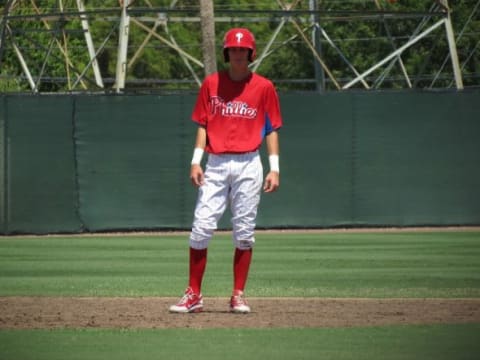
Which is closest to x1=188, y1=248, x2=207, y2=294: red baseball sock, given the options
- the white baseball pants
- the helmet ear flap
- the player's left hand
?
the white baseball pants

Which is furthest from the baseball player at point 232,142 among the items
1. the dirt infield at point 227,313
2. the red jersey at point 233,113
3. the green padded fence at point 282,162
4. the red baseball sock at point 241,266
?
the green padded fence at point 282,162

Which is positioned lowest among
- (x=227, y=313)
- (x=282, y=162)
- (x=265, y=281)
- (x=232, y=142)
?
(x=265, y=281)

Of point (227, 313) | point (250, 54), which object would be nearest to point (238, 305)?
point (227, 313)

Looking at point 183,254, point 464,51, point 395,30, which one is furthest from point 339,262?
point 395,30

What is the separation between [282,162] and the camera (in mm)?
21484

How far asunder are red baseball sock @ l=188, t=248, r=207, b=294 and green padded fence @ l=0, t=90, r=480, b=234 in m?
11.3

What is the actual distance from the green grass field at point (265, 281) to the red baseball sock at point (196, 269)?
115 centimetres

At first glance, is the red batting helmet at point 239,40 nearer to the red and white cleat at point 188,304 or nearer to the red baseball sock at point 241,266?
the red baseball sock at point 241,266

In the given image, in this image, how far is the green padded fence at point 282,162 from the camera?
20.9m

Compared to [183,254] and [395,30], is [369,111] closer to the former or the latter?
[183,254]

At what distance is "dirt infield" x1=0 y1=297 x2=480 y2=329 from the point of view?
9.03 metres

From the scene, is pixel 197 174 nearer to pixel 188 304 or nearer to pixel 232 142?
pixel 232 142

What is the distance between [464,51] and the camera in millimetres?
40844

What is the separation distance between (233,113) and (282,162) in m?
11.8
